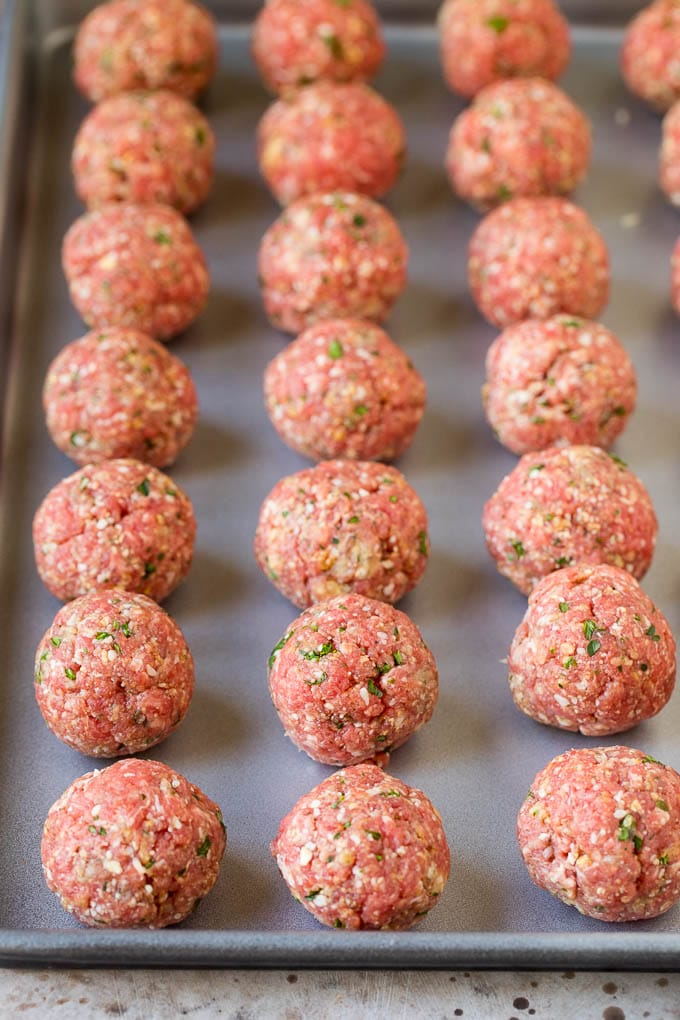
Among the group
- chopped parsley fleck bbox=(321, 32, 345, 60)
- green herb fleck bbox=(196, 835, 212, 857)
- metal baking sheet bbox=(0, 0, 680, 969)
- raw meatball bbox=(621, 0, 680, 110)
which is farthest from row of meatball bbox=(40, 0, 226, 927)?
raw meatball bbox=(621, 0, 680, 110)

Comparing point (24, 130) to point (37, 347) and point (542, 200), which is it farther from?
point (542, 200)

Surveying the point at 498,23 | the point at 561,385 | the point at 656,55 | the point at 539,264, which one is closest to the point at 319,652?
the point at 561,385

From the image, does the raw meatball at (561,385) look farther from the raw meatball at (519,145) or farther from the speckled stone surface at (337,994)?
the speckled stone surface at (337,994)

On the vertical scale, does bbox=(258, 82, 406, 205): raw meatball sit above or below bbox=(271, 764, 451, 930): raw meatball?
above

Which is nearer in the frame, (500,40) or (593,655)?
(593,655)

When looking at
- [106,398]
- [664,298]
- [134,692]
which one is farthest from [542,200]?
[134,692]

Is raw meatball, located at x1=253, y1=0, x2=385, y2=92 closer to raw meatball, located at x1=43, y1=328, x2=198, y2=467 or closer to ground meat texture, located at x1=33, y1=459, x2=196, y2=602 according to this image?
raw meatball, located at x1=43, y1=328, x2=198, y2=467

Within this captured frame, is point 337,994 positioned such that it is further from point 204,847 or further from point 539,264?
point 539,264
